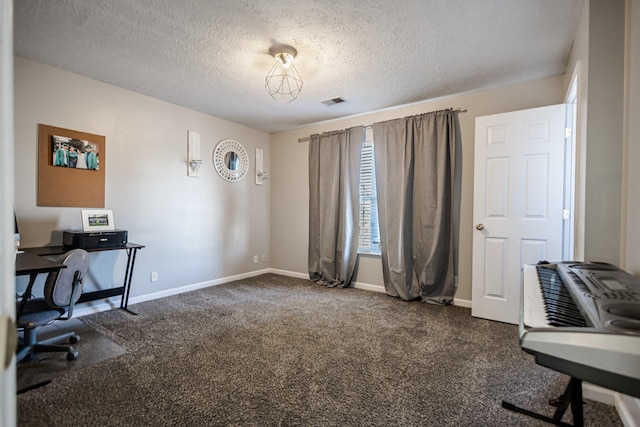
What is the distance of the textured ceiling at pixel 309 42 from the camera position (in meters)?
1.96

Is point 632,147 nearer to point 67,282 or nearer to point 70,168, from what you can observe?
point 67,282

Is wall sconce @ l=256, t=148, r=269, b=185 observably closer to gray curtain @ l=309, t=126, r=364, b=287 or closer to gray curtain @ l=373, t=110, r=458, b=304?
gray curtain @ l=309, t=126, r=364, b=287

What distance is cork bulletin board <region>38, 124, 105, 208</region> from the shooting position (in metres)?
2.71

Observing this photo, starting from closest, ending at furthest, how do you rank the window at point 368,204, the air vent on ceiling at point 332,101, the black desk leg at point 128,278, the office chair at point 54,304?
1. the office chair at point 54,304
2. the black desk leg at point 128,278
3. the air vent on ceiling at point 332,101
4. the window at point 368,204

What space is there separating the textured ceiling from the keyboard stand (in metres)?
2.20

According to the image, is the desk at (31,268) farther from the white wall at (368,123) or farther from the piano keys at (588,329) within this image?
the white wall at (368,123)

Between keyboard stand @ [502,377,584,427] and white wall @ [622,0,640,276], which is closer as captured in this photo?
keyboard stand @ [502,377,584,427]

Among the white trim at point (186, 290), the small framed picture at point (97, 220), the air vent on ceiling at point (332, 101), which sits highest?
the air vent on ceiling at point (332, 101)

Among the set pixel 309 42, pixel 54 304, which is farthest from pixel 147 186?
pixel 309 42

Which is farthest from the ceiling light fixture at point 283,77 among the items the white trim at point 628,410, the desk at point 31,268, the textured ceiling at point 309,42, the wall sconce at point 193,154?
the white trim at point 628,410

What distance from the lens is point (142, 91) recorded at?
3.29 metres

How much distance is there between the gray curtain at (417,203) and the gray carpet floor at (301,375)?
1.56 ft

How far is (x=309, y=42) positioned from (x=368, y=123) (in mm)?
1849

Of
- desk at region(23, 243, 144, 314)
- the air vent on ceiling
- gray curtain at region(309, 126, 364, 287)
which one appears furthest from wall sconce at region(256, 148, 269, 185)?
desk at region(23, 243, 144, 314)
